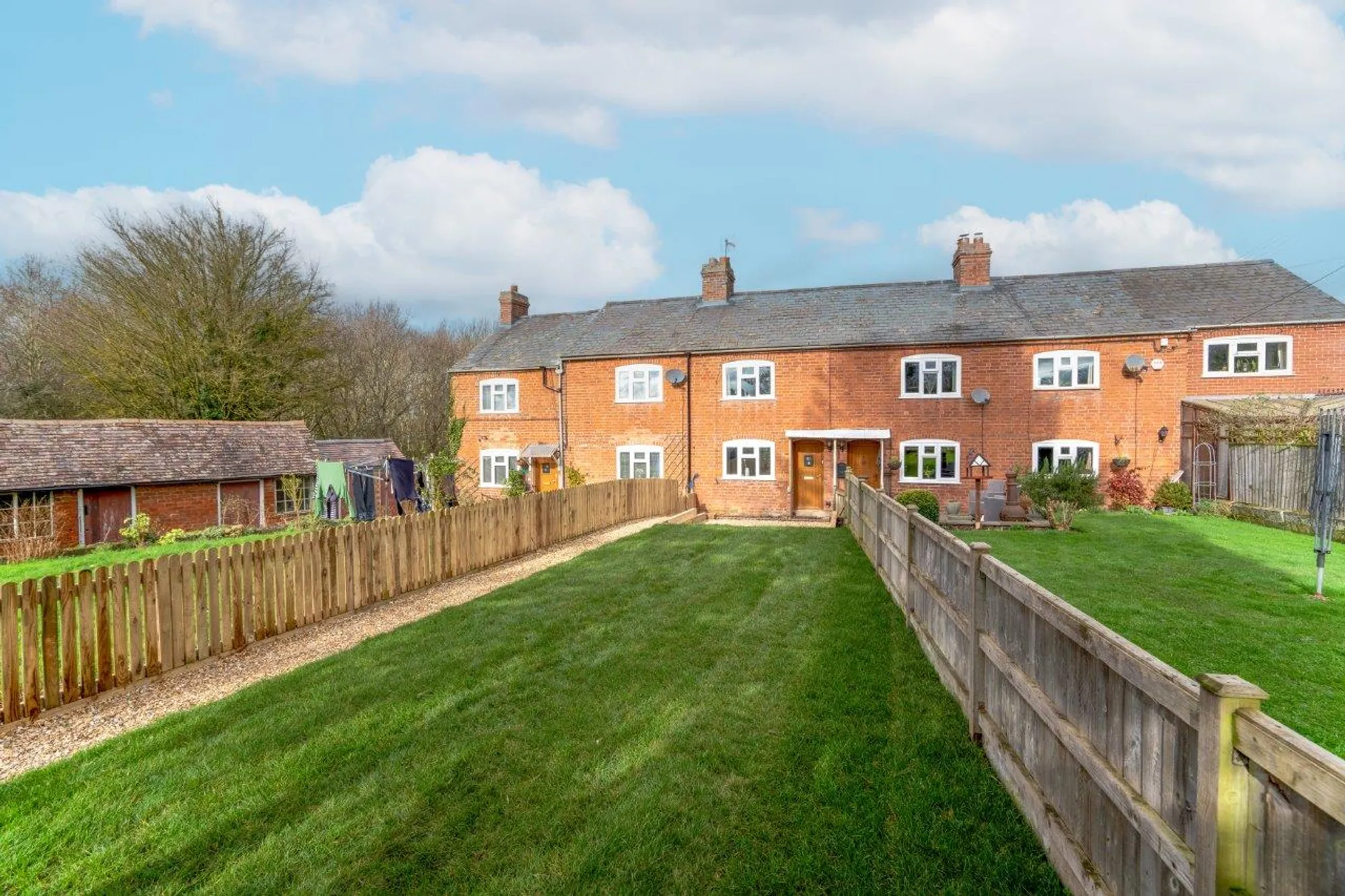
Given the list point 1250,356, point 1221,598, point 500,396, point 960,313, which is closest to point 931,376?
point 960,313

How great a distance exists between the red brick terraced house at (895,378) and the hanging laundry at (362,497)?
3890mm

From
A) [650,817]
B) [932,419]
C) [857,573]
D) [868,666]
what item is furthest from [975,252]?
[650,817]

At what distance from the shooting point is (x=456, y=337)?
47.0 meters

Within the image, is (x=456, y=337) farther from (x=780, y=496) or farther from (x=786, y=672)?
(x=786, y=672)

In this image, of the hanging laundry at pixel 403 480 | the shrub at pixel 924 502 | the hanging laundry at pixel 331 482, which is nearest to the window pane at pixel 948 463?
the shrub at pixel 924 502

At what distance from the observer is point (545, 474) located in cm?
2442

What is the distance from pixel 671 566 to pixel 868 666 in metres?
5.18

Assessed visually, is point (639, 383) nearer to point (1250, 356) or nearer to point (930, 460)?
point (930, 460)

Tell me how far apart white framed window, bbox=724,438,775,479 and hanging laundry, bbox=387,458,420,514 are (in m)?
10.2

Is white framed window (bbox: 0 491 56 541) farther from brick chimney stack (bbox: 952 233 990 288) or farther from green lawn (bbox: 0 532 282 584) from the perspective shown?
brick chimney stack (bbox: 952 233 990 288)

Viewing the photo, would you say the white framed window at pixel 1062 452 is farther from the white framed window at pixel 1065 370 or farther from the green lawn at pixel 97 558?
the green lawn at pixel 97 558

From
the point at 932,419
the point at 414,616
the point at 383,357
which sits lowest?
the point at 414,616

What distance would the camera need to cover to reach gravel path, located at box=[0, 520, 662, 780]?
4.97 meters

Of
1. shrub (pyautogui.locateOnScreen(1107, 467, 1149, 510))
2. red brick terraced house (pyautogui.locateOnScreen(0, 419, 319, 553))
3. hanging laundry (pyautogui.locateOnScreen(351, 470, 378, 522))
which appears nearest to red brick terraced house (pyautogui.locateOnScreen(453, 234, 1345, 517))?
shrub (pyautogui.locateOnScreen(1107, 467, 1149, 510))
